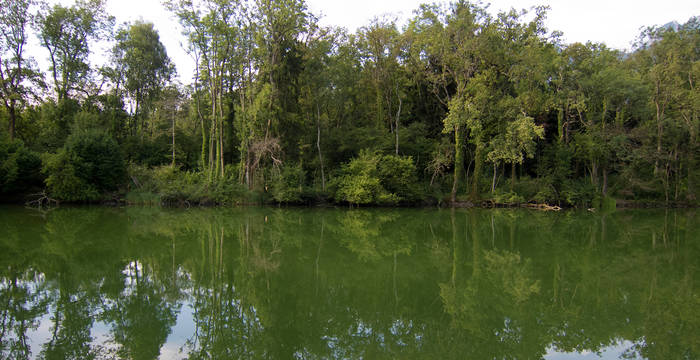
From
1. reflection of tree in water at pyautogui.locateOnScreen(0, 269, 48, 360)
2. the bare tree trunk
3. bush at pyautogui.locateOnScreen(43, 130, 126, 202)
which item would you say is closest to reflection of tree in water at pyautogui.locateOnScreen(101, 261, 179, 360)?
reflection of tree in water at pyautogui.locateOnScreen(0, 269, 48, 360)

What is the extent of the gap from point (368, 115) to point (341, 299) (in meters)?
28.3

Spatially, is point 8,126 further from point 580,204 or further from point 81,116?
point 580,204

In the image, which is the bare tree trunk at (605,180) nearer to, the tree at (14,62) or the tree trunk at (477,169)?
the tree trunk at (477,169)

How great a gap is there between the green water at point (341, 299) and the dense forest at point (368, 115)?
15272mm

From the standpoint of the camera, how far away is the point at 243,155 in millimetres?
27812

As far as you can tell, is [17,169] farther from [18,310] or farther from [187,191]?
[18,310]

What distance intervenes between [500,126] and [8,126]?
3512 cm

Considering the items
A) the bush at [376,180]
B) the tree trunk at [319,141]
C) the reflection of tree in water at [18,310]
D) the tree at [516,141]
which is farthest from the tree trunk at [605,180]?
the reflection of tree in water at [18,310]

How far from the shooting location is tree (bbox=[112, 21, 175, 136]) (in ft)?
111

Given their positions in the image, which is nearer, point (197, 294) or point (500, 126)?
point (197, 294)

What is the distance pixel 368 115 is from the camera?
33594 mm

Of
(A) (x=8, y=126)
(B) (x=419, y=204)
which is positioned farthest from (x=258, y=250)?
(A) (x=8, y=126)

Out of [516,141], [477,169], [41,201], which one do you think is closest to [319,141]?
[477,169]

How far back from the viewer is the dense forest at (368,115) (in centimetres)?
2638
